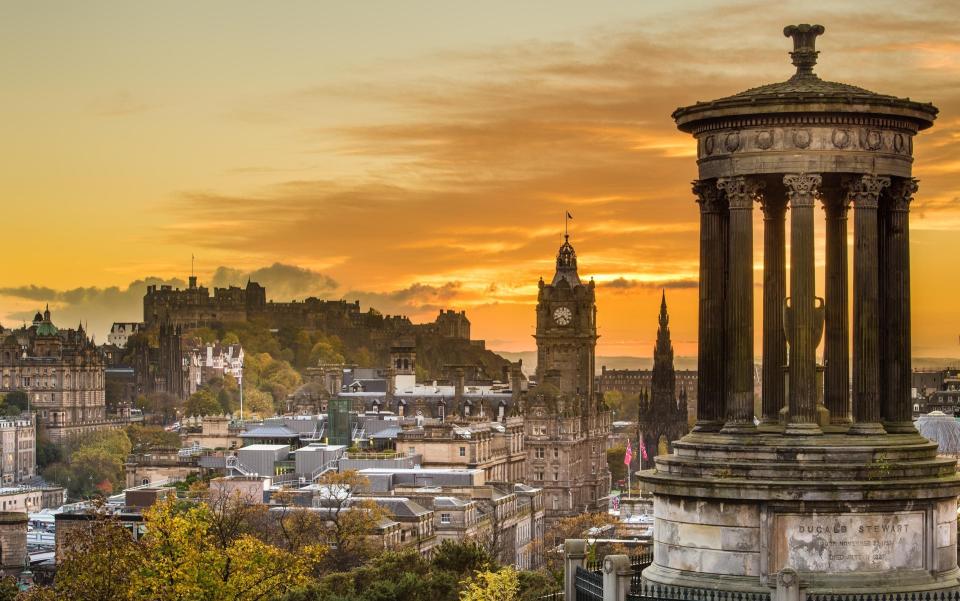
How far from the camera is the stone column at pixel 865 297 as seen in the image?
142 feet

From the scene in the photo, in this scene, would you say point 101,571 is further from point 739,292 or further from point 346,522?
point 346,522

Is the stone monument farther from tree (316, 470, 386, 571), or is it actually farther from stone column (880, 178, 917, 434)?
tree (316, 470, 386, 571)

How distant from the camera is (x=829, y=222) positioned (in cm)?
4478

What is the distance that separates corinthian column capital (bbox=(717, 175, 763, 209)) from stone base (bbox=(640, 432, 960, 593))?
13.8 ft

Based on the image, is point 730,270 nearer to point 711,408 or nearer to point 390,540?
point 711,408

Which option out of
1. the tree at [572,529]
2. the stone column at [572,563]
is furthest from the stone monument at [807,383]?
the tree at [572,529]

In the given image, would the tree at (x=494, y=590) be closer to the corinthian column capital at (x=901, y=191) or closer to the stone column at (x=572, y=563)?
the stone column at (x=572, y=563)

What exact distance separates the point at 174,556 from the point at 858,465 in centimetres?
3967

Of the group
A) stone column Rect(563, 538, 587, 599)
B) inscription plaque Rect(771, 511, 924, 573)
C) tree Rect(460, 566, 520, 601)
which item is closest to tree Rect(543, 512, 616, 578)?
tree Rect(460, 566, 520, 601)

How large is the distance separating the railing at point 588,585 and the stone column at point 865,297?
5.47 m

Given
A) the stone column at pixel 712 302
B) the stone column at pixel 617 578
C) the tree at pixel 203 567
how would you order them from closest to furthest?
the stone column at pixel 617 578 < the stone column at pixel 712 302 < the tree at pixel 203 567

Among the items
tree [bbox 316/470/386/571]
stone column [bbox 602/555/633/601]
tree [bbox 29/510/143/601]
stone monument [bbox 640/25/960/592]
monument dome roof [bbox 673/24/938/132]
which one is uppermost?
monument dome roof [bbox 673/24/938/132]

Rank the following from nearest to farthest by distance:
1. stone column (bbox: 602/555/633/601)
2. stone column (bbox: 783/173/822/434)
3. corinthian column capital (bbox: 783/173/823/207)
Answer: stone column (bbox: 602/555/633/601) → stone column (bbox: 783/173/822/434) → corinthian column capital (bbox: 783/173/823/207)

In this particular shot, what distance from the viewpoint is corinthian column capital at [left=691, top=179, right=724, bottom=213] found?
4416cm
